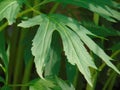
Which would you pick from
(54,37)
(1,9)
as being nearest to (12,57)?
(54,37)

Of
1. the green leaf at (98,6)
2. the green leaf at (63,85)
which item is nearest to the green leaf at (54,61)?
the green leaf at (63,85)

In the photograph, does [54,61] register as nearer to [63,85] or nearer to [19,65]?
[63,85]

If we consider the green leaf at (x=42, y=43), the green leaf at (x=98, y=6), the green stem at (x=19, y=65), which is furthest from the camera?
the green stem at (x=19, y=65)

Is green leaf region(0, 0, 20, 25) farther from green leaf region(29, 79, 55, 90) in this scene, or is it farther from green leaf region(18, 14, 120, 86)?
green leaf region(29, 79, 55, 90)

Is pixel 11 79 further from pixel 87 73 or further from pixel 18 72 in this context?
pixel 87 73

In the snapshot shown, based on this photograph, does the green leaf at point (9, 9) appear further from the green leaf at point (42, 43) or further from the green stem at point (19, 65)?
the green stem at point (19, 65)
